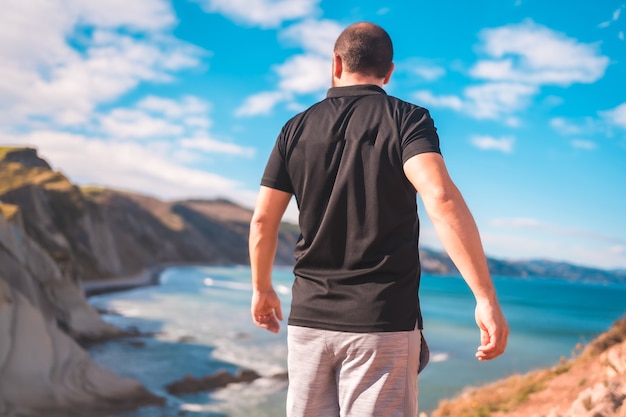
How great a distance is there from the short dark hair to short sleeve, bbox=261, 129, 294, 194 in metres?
0.43

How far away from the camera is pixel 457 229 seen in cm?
191

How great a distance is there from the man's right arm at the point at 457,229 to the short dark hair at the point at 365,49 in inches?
21.0

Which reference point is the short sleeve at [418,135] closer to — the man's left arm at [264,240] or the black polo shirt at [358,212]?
the black polo shirt at [358,212]

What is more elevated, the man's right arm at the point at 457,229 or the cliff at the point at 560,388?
the man's right arm at the point at 457,229

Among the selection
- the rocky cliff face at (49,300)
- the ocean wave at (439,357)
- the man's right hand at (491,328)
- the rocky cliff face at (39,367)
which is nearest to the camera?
the man's right hand at (491,328)

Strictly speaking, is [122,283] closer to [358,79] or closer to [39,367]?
[39,367]

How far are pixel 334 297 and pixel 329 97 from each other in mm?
853

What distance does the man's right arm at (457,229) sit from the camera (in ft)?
6.11

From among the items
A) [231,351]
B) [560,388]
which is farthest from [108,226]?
[560,388]

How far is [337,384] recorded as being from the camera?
2.10 metres

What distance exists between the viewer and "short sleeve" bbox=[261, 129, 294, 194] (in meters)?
2.33

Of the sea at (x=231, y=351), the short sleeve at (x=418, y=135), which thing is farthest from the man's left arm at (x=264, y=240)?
the sea at (x=231, y=351)

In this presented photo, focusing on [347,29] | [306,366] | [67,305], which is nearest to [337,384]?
[306,366]

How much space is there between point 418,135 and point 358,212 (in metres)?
0.35
